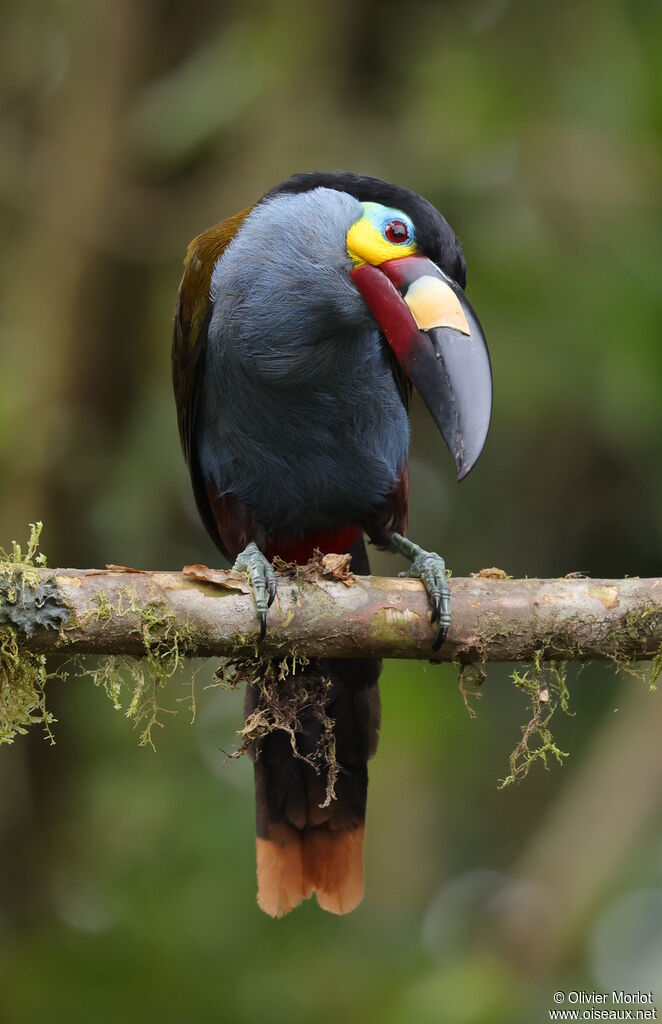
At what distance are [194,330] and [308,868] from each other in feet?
5.17

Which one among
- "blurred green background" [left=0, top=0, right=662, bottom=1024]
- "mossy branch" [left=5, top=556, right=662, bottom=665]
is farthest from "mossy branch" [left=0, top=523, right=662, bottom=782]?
"blurred green background" [left=0, top=0, right=662, bottom=1024]

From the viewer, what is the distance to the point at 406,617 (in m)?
2.71

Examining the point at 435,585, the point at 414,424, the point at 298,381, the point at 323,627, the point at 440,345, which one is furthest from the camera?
the point at 414,424

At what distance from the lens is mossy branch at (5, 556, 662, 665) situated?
2.63 meters

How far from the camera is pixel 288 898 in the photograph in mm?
3459

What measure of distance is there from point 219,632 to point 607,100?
9.87ft

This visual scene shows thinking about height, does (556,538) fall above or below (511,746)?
above

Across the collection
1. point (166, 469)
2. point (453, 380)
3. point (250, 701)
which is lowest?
point (250, 701)

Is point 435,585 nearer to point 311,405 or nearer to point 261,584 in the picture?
point 261,584

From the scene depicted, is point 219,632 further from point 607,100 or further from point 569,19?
point 569,19

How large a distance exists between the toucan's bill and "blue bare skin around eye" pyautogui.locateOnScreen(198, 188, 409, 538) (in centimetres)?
15

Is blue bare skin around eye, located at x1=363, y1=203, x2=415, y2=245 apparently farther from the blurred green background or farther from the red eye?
the blurred green background

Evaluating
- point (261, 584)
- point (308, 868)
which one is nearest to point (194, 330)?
point (261, 584)

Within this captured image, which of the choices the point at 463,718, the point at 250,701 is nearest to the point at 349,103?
the point at 463,718
